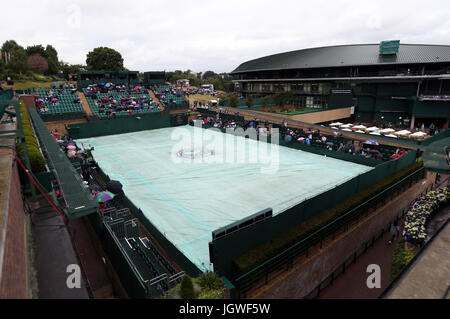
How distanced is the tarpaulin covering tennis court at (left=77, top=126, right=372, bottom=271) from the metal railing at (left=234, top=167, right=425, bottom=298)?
2054 millimetres

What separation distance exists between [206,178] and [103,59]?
88151 mm

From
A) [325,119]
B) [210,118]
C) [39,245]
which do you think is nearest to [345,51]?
[325,119]

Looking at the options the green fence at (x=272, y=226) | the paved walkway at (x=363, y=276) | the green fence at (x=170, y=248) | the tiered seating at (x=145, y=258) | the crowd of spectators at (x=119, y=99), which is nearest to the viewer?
the tiered seating at (x=145, y=258)

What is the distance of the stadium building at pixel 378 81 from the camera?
4453 cm

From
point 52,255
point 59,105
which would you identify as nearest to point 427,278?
point 52,255

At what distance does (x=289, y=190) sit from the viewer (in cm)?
1683

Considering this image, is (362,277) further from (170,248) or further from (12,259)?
(12,259)

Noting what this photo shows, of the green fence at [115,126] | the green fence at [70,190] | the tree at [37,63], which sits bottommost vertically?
the green fence at [115,126]

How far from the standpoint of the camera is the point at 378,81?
49.9 meters

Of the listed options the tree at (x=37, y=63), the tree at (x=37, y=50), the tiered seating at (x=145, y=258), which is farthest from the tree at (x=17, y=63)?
the tiered seating at (x=145, y=258)

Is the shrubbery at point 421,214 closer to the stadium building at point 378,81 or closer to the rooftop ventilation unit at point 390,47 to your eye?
the stadium building at point 378,81

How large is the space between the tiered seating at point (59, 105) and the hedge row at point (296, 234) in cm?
3552
